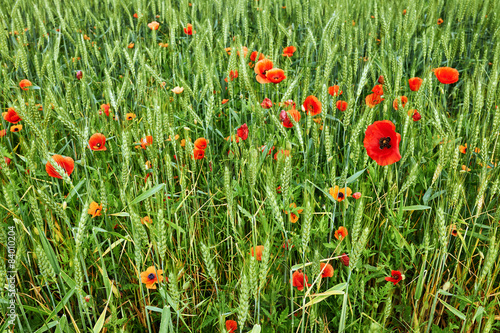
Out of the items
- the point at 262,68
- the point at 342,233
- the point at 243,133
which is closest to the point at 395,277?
the point at 342,233

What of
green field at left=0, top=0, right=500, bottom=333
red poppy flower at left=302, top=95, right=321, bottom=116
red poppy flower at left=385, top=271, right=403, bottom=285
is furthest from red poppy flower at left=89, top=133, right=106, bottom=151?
red poppy flower at left=385, top=271, right=403, bottom=285

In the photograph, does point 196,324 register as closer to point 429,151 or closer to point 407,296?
point 407,296

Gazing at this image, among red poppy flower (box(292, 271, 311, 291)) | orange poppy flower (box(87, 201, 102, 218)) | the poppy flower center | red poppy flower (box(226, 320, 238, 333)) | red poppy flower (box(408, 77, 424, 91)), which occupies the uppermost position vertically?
red poppy flower (box(408, 77, 424, 91))

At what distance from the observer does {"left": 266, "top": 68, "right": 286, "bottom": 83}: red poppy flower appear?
1.31m

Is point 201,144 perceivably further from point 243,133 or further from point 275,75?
point 275,75

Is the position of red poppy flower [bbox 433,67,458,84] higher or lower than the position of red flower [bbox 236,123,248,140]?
higher

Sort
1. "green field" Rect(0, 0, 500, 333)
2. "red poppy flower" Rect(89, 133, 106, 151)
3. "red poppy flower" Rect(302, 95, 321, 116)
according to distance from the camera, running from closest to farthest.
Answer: "green field" Rect(0, 0, 500, 333) → "red poppy flower" Rect(89, 133, 106, 151) → "red poppy flower" Rect(302, 95, 321, 116)

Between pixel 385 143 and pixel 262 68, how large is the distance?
0.60 m

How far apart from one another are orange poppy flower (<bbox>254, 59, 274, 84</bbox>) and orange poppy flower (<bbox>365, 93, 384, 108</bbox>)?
1.33ft

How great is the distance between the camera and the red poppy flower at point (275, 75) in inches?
51.6

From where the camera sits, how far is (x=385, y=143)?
1.00 m

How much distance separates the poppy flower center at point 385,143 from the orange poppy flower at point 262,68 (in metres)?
0.51

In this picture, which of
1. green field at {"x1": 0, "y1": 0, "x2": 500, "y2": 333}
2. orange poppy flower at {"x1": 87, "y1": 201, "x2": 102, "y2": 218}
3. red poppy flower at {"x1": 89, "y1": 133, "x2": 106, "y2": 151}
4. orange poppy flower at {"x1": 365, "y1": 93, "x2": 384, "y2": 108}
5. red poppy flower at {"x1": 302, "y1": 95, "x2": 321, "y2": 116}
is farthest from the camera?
orange poppy flower at {"x1": 365, "y1": 93, "x2": 384, "y2": 108}

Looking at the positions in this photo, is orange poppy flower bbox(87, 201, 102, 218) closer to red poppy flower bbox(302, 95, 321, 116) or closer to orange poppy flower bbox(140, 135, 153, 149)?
orange poppy flower bbox(140, 135, 153, 149)
